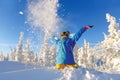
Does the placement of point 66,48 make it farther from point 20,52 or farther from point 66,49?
point 20,52

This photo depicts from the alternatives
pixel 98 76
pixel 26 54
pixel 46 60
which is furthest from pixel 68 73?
pixel 26 54

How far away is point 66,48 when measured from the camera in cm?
1194

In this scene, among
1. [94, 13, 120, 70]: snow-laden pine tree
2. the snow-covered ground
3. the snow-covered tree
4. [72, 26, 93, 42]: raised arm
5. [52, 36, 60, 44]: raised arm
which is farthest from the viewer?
the snow-covered tree

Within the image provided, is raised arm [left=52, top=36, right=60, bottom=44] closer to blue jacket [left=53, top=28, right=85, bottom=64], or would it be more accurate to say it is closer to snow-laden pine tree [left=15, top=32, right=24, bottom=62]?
blue jacket [left=53, top=28, right=85, bottom=64]

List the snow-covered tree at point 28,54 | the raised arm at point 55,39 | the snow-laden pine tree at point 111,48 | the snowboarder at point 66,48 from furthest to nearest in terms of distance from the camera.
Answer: the snow-covered tree at point 28,54 → the snow-laden pine tree at point 111,48 → the raised arm at point 55,39 → the snowboarder at point 66,48

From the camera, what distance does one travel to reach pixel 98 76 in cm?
882

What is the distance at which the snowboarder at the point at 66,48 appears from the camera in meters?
11.7

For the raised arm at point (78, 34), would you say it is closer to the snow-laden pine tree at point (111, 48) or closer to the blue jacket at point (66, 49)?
the blue jacket at point (66, 49)

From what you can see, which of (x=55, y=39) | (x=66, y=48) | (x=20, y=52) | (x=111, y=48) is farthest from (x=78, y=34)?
(x=20, y=52)

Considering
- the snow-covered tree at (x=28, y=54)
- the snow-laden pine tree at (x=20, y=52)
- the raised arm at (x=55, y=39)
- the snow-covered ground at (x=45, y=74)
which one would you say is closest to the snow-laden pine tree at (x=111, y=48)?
the raised arm at (x=55, y=39)

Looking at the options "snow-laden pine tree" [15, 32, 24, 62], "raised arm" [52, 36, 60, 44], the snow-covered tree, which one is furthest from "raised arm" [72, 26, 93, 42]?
the snow-covered tree

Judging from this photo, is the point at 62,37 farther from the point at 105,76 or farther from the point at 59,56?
the point at 105,76

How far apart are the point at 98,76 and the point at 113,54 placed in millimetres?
26342

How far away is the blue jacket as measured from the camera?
11.7 m
